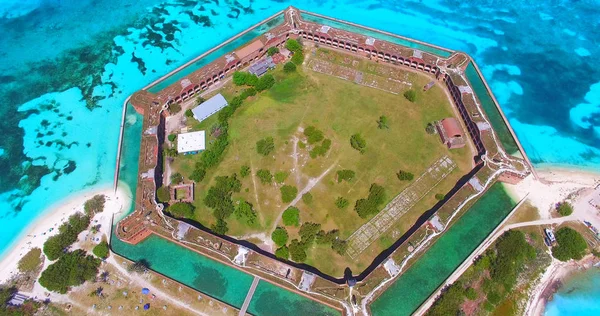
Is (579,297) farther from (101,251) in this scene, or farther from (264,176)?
(101,251)

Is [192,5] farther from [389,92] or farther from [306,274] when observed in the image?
[306,274]

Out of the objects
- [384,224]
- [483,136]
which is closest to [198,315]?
[384,224]

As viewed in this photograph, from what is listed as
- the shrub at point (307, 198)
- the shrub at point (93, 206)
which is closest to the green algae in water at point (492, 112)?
Answer: the shrub at point (307, 198)

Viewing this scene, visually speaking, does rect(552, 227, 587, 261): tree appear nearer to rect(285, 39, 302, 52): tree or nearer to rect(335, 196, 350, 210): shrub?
rect(335, 196, 350, 210): shrub

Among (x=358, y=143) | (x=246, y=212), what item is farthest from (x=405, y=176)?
(x=246, y=212)

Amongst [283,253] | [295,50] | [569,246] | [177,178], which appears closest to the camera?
[283,253]

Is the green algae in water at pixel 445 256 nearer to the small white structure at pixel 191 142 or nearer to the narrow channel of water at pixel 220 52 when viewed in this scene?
the small white structure at pixel 191 142
